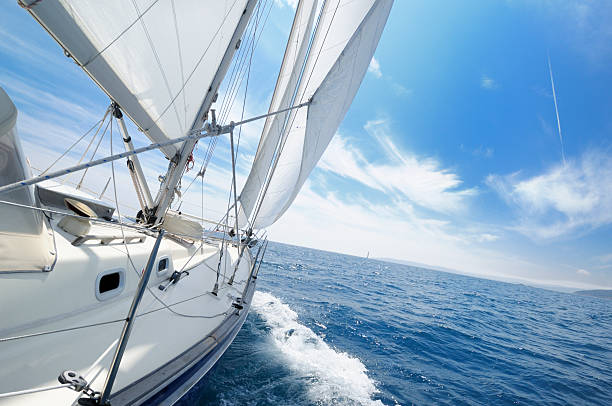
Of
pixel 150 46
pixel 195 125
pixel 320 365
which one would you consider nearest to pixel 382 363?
pixel 320 365

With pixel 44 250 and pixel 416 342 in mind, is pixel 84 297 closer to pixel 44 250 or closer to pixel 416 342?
pixel 44 250

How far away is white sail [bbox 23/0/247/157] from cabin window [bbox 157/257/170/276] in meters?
2.03

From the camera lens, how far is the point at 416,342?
884cm

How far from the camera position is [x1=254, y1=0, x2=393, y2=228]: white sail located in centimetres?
476

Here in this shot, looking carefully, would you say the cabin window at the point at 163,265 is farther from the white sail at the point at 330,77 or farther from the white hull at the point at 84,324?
the white sail at the point at 330,77

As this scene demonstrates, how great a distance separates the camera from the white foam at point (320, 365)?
4.62 meters

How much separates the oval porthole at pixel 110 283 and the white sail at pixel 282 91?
561 centimetres

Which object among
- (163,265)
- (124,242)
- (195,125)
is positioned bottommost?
(163,265)

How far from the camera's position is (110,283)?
9.13 feet

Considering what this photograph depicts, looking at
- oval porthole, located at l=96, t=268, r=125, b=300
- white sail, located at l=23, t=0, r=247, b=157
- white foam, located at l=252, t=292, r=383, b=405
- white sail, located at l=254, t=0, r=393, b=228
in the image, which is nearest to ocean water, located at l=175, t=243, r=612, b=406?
white foam, located at l=252, t=292, r=383, b=405

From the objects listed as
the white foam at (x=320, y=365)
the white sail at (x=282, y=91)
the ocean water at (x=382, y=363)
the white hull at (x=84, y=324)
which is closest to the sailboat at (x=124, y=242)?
the white hull at (x=84, y=324)

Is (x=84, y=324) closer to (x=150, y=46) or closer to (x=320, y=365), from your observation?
(x=150, y=46)

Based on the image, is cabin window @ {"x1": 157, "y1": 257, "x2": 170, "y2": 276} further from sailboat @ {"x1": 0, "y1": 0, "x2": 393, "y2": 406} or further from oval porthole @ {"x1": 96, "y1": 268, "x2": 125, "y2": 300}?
oval porthole @ {"x1": 96, "y1": 268, "x2": 125, "y2": 300}

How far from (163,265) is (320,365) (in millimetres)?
4541
